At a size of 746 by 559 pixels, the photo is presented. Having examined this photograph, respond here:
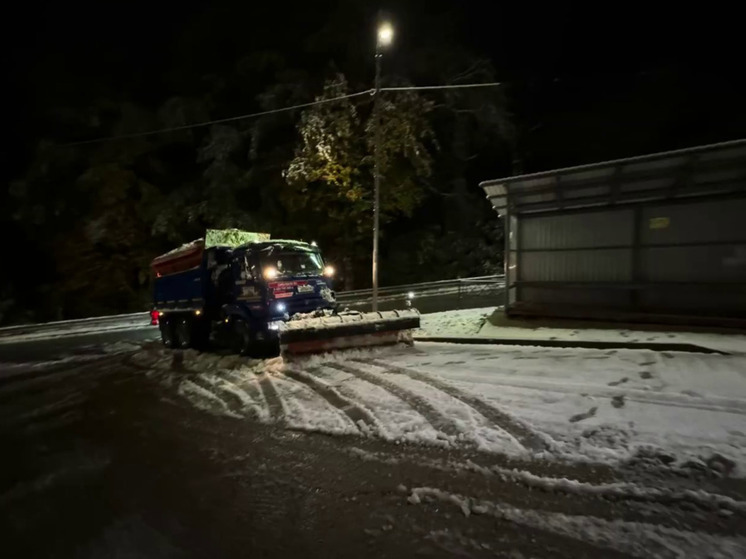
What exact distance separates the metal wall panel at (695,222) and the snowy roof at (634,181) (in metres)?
0.28

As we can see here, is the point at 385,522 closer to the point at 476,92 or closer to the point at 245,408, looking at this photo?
the point at 245,408

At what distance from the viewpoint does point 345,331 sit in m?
11.2

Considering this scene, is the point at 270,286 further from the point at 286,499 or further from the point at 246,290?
the point at 286,499

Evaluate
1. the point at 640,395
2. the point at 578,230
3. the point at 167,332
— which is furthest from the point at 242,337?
the point at 640,395

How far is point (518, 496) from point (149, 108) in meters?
32.9

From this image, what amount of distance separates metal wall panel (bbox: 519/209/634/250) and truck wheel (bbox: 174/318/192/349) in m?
9.68

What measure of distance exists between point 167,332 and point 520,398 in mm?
12862

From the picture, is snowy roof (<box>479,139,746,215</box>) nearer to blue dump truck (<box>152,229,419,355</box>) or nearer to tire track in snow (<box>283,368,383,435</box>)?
blue dump truck (<box>152,229,419,355</box>)

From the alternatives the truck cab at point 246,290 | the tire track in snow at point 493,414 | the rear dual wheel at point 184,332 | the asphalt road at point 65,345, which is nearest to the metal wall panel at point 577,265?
the truck cab at point 246,290

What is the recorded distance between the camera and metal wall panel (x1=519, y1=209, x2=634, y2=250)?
1281cm

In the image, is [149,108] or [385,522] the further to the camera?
[149,108]

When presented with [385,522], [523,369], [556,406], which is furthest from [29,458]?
[523,369]

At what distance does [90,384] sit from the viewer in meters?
11.0

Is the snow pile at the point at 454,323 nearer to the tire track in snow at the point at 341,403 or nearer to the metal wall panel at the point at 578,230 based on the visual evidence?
the metal wall panel at the point at 578,230
